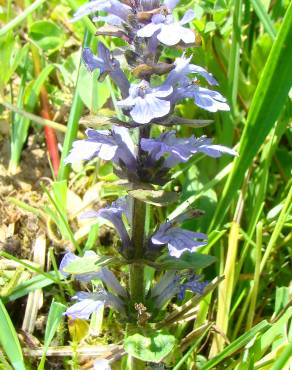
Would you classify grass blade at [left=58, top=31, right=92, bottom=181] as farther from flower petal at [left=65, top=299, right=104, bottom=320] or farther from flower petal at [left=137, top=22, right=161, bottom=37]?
flower petal at [left=137, top=22, right=161, bottom=37]

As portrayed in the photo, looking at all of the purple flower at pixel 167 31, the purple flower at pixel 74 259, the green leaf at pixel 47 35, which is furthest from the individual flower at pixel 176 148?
the green leaf at pixel 47 35

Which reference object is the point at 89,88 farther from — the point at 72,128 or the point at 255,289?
the point at 255,289

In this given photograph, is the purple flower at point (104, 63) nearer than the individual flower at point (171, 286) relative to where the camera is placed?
Yes

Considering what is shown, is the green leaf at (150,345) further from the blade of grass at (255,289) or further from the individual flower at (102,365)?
the blade of grass at (255,289)

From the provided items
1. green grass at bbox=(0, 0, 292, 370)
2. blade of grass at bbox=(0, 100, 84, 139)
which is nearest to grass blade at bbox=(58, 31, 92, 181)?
green grass at bbox=(0, 0, 292, 370)

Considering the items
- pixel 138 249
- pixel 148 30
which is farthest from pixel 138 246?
pixel 148 30

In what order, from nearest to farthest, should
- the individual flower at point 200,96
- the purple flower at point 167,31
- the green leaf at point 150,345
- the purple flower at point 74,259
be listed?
the purple flower at point 167,31 < the individual flower at point 200,96 < the green leaf at point 150,345 < the purple flower at point 74,259

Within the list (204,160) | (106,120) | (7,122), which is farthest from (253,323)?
(7,122)
